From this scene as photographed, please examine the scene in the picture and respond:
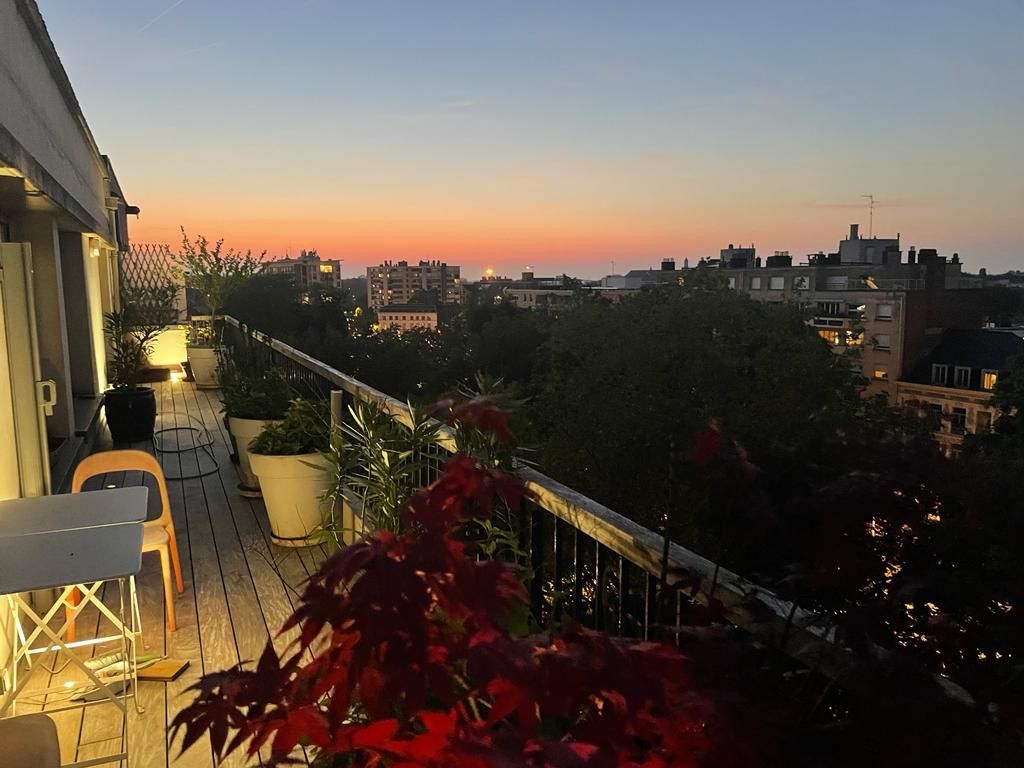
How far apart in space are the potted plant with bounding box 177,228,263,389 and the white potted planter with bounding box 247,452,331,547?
22.0 feet

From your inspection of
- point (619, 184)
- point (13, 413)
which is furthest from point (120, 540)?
point (619, 184)

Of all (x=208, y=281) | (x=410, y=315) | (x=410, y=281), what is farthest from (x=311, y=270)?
(x=410, y=281)

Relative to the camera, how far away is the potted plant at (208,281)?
10.8 metres

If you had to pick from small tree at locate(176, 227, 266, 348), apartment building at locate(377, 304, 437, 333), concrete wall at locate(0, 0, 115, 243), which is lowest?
apartment building at locate(377, 304, 437, 333)

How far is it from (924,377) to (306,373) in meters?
44.7

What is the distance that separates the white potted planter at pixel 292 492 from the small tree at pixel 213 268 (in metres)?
6.88

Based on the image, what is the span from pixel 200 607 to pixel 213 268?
8500 mm

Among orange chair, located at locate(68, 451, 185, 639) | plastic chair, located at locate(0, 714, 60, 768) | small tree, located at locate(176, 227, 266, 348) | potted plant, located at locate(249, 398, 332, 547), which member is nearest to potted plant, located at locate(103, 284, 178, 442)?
small tree, located at locate(176, 227, 266, 348)

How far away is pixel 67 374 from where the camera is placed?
6.57 m

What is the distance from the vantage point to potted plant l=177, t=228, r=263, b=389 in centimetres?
1080

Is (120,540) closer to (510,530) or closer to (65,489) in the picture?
(510,530)

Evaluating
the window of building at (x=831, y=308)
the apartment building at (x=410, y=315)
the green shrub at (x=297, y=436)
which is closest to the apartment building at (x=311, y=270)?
the apartment building at (x=410, y=315)

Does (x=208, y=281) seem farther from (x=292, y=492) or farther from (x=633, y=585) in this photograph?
(x=633, y=585)

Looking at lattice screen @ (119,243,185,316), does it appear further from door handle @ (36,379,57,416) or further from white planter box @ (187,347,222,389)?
door handle @ (36,379,57,416)
